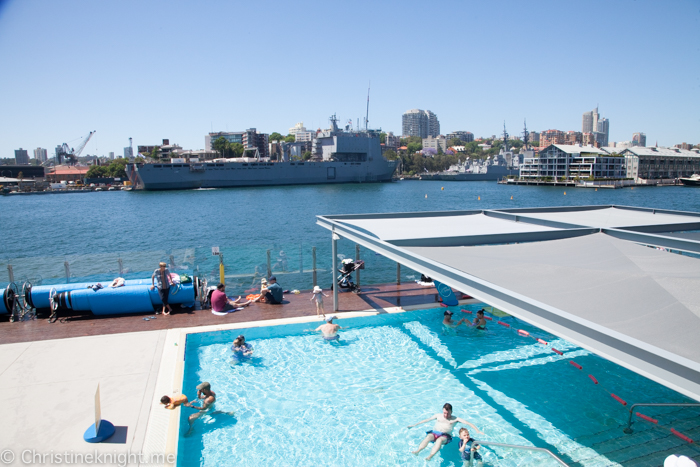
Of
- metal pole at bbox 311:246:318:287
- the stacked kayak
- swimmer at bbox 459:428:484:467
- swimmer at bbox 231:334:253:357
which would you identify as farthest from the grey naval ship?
swimmer at bbox 459:428:484:467

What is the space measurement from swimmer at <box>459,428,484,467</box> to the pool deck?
3526 millimetres

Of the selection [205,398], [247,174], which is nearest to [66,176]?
[247,174]

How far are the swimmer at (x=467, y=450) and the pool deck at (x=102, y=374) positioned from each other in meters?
3.53

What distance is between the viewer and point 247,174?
10112 centimetres

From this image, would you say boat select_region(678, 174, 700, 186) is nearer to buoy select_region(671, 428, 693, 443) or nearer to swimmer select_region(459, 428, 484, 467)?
buoy select_region(671, 428, 693, 443)

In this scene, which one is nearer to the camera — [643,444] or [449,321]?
[643,444]

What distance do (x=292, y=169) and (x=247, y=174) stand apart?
10473mm

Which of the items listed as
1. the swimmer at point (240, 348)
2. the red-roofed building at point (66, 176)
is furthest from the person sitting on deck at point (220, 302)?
the red-roofed building at point (66, 176)

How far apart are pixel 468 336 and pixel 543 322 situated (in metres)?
5.49

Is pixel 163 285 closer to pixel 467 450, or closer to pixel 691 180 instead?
pixel 467 450

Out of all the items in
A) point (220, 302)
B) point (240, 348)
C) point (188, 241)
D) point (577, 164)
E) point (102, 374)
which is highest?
point (577, 164)

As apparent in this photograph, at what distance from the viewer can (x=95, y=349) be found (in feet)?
25.7

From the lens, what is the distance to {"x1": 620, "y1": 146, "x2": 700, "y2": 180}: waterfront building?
341 feet

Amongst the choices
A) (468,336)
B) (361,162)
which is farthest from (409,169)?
(468,336)
